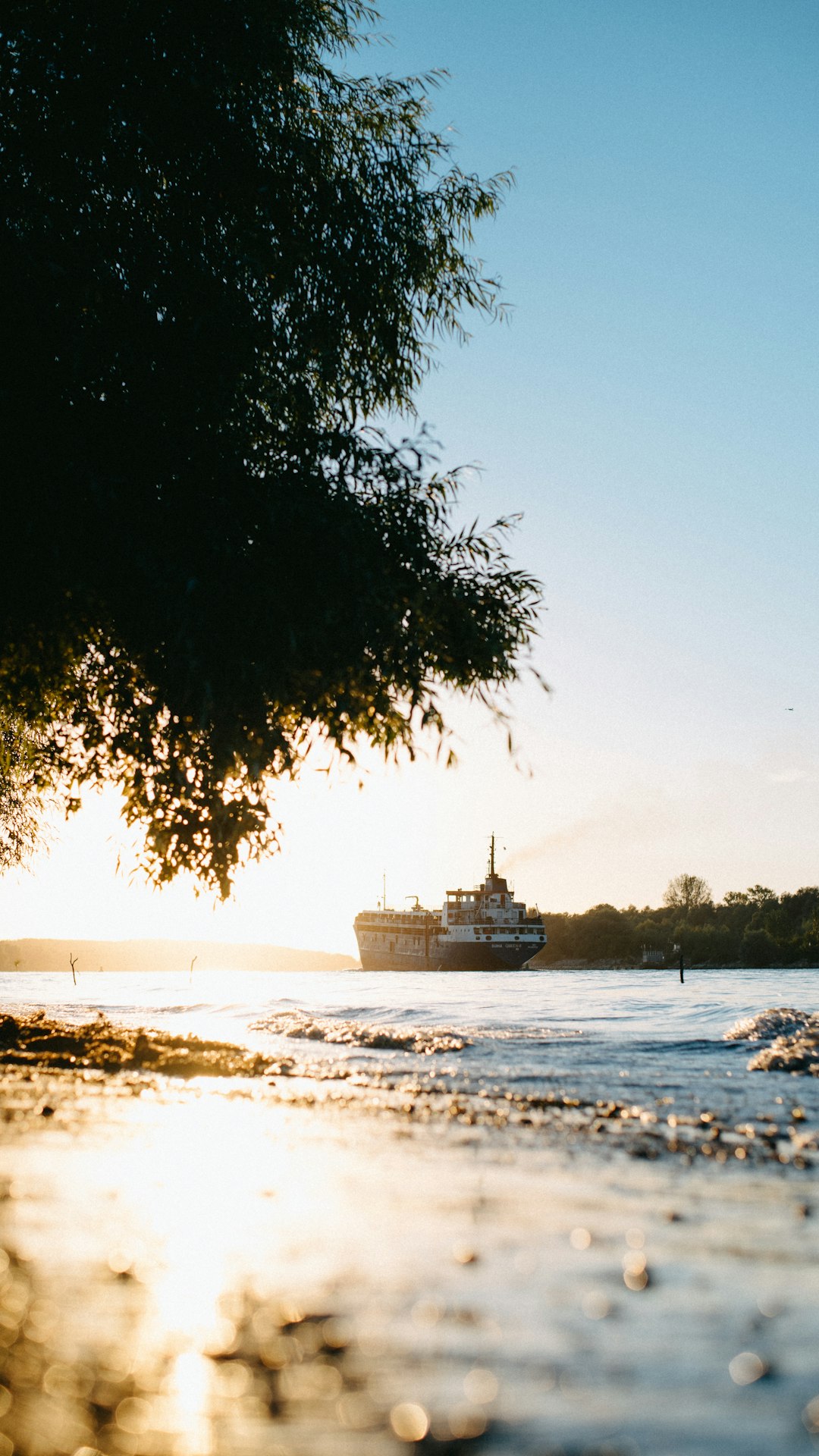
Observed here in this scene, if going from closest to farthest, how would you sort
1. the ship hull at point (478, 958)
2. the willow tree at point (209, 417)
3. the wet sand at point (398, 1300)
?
the wet sand at point (398, 1300)
the willow tree at point (209, 417)
the ship hull at point (478, 958)

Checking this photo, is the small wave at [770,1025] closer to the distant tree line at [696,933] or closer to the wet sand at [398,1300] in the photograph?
the wet sand at [398,1300]

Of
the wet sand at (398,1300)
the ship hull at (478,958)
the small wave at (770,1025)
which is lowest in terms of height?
the ship hull at (478,958)

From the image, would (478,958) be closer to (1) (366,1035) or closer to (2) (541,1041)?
(1) (366,1035)

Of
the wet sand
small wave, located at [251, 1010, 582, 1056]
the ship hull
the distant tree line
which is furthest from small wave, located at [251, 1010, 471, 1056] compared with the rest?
the distant tree line

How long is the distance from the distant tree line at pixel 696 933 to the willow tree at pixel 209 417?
110481mm

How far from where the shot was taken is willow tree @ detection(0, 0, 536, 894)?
23.4ft

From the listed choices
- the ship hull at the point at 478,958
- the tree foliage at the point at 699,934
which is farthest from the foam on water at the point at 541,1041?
the tree foliage at the point at 699,934

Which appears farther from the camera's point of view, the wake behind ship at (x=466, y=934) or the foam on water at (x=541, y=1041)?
the wake behind ship at (x=466, y=934)

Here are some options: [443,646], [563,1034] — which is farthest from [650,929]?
[443,646]

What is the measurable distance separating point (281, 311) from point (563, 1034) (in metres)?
11.9

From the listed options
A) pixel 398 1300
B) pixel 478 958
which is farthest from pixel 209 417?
pixel 478 958

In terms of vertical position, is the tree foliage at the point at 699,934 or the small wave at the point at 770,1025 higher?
the small wave at the point at 770,1025

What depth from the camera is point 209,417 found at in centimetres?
774

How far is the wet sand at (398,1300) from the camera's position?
5.58 feet
